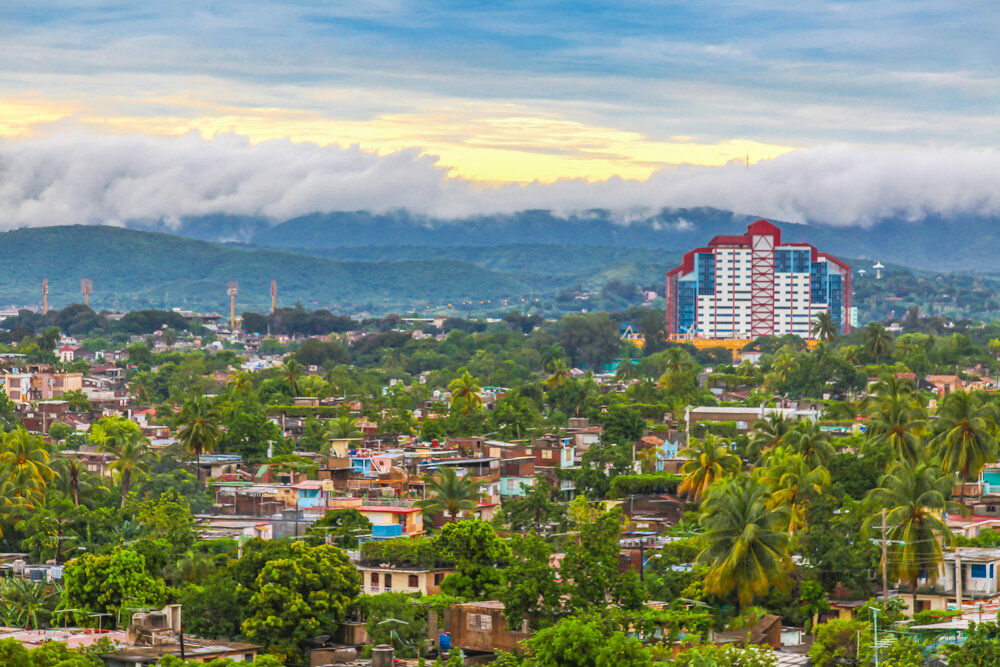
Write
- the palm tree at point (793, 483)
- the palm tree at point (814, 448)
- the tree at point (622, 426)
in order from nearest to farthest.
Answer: the palm tree at point (793, 483) < the palm tree at point (814, 448) < the tree at point (622, 426)

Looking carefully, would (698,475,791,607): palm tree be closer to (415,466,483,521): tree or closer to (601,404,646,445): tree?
(415,466,483,521): tree

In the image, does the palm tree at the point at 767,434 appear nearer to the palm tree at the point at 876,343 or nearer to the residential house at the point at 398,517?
the residential house at the point at 398,517

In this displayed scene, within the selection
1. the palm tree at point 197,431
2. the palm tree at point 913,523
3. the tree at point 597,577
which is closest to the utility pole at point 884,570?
the palm tree at point 913,523

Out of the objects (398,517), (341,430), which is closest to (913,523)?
(398,517)

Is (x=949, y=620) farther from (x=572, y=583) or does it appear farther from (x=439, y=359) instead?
(x=439, y=359)

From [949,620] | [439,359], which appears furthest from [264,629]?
[439,359]

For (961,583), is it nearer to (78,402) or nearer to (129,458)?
(129,458)
